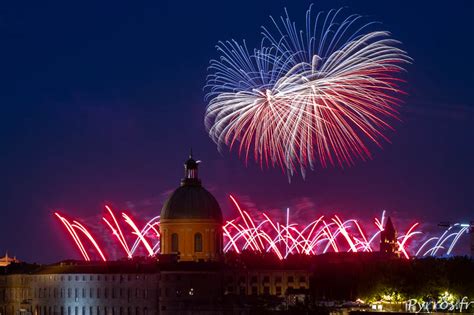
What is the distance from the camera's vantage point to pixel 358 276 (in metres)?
123

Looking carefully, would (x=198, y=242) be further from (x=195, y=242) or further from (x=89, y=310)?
(x=89, y=310)

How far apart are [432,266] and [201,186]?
1216 inches

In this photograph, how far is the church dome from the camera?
421 feet

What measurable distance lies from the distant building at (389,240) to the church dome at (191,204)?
23.6m

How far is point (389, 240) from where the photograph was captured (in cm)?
14750

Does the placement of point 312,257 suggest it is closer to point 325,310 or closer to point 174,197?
point 174,197

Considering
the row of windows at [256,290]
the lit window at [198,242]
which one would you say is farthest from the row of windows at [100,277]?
the row of windows at [256,290]

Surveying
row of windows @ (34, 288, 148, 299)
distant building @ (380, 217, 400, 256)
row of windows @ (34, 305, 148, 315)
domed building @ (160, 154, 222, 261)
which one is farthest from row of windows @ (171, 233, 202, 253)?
distant building @ (380, 217, 400, 256)

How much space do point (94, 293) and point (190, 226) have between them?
40.5 feet

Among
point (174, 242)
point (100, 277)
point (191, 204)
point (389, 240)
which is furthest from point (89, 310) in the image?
point (389, 240)

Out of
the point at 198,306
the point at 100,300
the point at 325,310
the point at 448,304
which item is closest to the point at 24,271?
the point at 100,300

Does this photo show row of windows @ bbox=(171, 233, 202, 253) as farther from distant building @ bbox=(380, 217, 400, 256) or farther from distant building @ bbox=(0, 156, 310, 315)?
distant building @ bbox=(380, 217, 400, 256)

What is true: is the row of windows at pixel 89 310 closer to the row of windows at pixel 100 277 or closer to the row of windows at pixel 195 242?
the row of windows at pixel 100 277

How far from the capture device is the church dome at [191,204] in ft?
421
